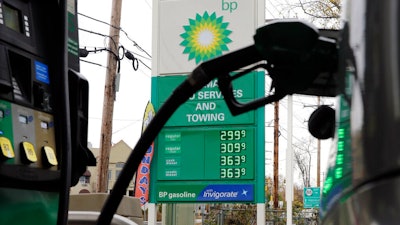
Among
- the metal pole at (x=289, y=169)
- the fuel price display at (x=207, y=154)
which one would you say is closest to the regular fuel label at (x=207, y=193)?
the fuel price display at (x=207, y=154)

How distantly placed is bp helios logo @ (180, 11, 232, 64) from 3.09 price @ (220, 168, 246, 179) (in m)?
2.11

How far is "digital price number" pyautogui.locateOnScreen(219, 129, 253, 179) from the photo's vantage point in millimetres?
11336

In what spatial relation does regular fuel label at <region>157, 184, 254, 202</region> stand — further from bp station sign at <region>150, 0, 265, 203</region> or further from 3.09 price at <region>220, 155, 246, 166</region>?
3.09 price at <region>220, 155, 246, 166</region>

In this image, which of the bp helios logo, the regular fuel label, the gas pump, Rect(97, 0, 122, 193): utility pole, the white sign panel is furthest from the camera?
Rect(97, 0, 122, 193): utility pole

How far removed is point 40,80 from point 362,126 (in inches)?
68.9

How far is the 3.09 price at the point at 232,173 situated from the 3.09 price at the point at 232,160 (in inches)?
4.3

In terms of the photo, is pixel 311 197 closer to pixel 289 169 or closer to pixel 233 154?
pixel 289 169

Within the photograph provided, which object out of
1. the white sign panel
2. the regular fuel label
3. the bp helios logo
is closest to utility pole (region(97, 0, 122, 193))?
the white sign panel

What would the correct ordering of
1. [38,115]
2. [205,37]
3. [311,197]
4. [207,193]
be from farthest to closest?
[311,197] < [205,37] < [207,193] < [38,115]

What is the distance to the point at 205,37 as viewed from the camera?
11.8 meters

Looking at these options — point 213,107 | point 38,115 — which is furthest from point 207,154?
point 38,115

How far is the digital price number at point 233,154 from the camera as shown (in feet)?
37.2

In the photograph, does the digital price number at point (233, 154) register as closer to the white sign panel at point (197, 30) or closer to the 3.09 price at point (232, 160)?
the 3.09 price at point (232, 160)

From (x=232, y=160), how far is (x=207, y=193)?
2.50 ft
